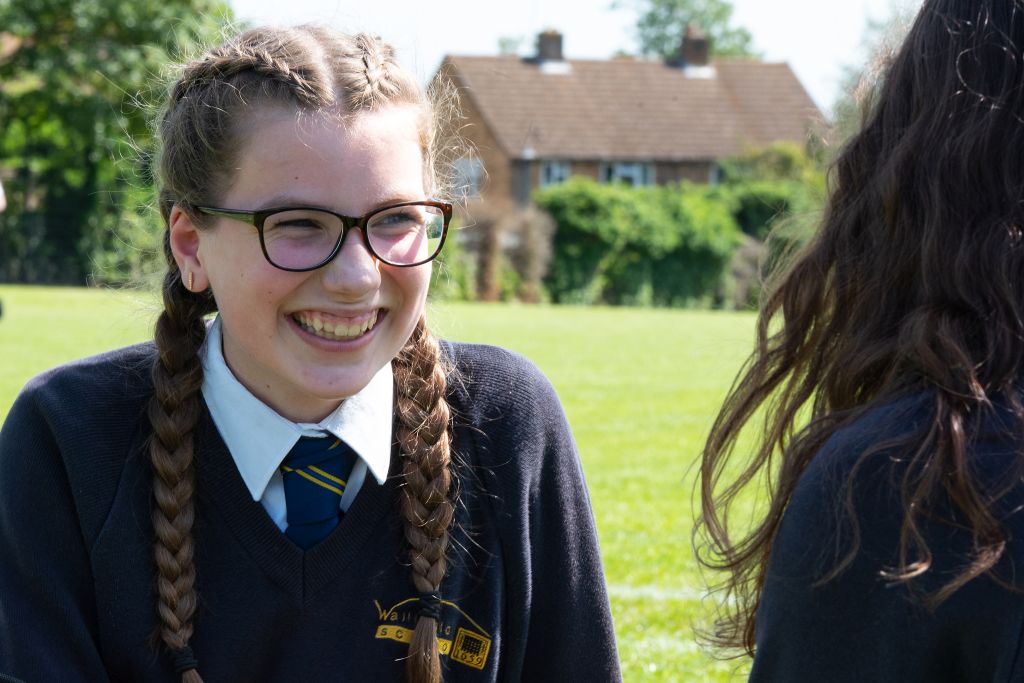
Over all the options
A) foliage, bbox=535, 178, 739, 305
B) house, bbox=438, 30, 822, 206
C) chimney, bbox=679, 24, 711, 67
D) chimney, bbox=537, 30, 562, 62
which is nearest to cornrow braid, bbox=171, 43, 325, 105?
foliage, bbox=535, 178, 739, 305

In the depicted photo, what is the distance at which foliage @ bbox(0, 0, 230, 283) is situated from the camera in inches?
1171

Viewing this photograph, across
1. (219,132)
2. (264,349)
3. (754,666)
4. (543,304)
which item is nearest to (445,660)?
(264,349)

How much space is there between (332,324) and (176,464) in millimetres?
385

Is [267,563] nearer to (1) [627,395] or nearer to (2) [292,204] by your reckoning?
(2) [292,204]

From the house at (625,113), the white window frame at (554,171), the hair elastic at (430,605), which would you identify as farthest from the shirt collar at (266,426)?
the white window frame at (554,171)

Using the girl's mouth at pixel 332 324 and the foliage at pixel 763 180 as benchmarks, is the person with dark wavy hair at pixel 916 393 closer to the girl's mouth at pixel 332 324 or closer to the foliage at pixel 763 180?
the girl's mouth at pixel 332 324

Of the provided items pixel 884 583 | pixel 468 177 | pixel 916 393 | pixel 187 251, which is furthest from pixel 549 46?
pixel 884 583

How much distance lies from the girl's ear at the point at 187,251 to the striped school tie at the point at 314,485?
360 mm

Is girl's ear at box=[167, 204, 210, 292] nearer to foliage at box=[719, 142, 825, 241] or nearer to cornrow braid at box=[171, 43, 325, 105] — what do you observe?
cornrow braid at box=[171, 43, 325, 105]

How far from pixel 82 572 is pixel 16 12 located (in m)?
32.3

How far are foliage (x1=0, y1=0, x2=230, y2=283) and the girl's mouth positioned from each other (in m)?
27.1

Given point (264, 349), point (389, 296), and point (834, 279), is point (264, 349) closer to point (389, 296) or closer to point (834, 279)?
point (389, 296)

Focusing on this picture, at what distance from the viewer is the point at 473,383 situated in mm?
2627

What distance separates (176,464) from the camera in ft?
7.77
